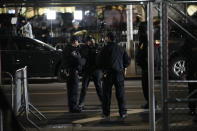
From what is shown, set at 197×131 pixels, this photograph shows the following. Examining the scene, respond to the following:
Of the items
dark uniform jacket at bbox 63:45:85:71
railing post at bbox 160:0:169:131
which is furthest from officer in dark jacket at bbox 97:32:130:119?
railing post at bbox 160:0:169:131

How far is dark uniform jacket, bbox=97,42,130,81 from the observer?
9.84 meters

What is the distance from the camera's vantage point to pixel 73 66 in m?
10.9

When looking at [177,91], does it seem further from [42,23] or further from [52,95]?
[42,23]

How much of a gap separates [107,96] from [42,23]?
17.6m

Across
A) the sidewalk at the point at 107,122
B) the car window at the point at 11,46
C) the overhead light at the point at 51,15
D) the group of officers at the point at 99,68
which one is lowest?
the sidewalk at the point at 107,122

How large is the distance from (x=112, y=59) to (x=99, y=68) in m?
0.80

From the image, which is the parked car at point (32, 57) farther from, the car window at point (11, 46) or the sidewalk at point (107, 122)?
the sidewalk at point (107, 122)

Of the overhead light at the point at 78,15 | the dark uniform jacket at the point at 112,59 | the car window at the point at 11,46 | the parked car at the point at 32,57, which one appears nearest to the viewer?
the dark uniform jacket at the point at 112,59

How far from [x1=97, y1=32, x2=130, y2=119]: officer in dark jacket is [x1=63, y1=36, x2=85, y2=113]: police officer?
93 cm

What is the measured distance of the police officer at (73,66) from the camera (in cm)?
1081

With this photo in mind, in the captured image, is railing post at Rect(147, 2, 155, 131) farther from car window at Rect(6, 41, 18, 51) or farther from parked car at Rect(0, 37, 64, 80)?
car window at Rect(6, 41, 18, 51)

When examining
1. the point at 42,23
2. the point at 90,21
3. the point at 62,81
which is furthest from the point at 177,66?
the point at 42,23

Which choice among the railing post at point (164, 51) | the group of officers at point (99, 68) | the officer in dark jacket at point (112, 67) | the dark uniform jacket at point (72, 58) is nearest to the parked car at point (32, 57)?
the group of officers at point (99, 68)

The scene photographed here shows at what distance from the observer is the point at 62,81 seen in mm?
17016
